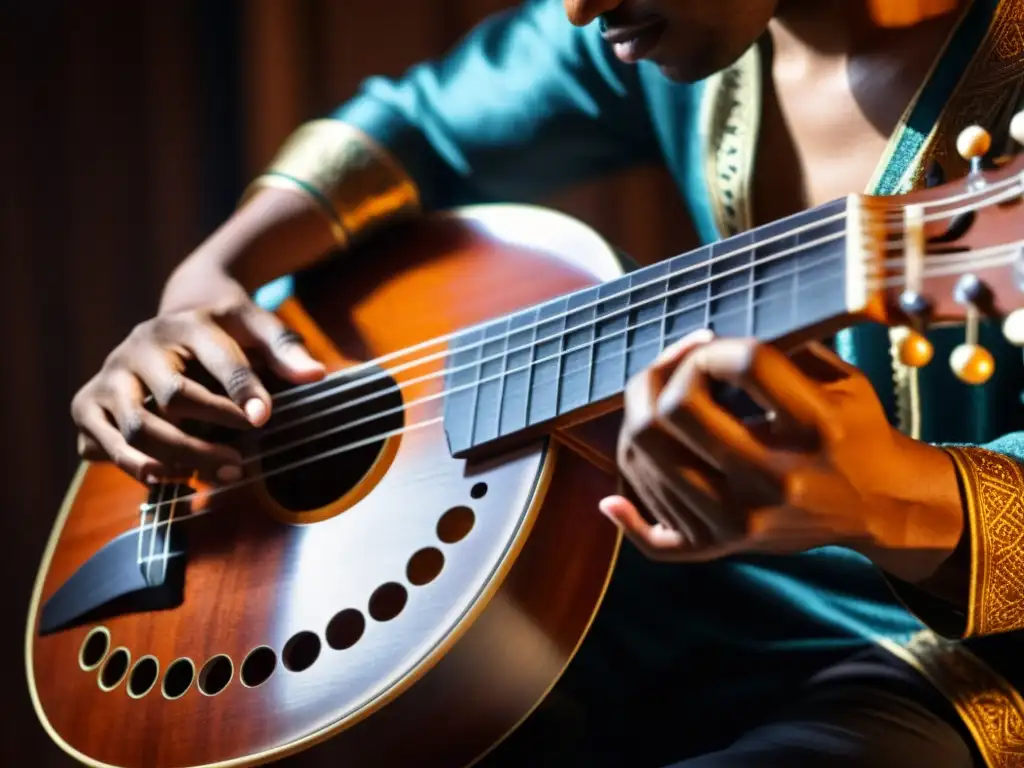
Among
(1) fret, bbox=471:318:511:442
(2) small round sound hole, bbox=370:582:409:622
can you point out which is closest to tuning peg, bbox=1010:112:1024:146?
(1) fret, bbox=471:318:511:442

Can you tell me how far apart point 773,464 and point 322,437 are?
43 centimetres

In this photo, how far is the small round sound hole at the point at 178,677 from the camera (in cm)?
78

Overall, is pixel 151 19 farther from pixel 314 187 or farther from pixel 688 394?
pixel 688 394

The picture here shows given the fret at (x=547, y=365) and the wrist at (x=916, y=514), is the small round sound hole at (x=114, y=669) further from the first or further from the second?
the wrist at (x=916, y=514)

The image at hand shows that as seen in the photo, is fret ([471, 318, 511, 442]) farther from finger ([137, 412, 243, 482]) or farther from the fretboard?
finger ([137, 412, 243, 482])

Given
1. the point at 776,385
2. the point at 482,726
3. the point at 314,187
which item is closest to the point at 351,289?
the point at 314,187

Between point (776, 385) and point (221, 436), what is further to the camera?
point (221, 436)

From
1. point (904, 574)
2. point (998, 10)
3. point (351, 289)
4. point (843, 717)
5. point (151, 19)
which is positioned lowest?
point (843, 717)

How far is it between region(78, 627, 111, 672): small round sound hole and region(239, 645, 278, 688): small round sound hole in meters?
0.16

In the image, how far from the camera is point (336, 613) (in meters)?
0.74

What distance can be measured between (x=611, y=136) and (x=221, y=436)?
51 cm

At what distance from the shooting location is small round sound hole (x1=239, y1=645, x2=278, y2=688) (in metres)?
0.75

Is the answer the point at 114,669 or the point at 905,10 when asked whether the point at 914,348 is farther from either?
the point at 114,669

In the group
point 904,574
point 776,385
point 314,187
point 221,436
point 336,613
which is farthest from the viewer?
point 314,187
